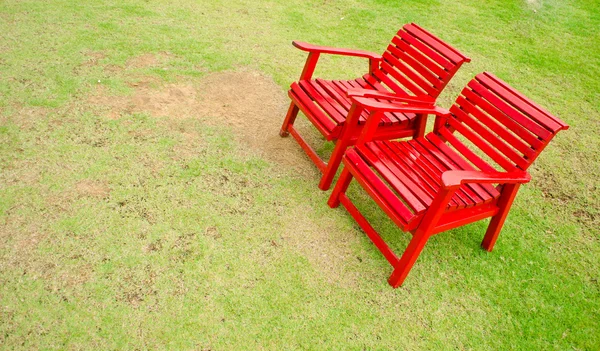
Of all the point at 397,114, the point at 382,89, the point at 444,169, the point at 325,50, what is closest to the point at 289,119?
the point at 325,50

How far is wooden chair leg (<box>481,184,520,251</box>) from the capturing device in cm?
283

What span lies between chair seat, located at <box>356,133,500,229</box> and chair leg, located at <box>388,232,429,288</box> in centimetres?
11

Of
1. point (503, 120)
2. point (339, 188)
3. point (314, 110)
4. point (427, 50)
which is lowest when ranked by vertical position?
point (339, 188)

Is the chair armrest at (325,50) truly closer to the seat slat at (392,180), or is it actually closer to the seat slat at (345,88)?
the seat slat at (345,88)

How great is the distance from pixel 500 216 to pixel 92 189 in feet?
9.52

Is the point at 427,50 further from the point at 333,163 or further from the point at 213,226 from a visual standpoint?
the point at 213,226

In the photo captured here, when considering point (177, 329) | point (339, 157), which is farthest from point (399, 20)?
point (177, 329)

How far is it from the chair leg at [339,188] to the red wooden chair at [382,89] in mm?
178

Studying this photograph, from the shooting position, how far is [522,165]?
2762 millimetres

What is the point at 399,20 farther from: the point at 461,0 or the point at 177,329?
the point at 177,329

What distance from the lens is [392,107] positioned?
276cm

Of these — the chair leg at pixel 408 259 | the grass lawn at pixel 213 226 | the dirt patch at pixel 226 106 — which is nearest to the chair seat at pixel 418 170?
the chair leg at pixel 408 259

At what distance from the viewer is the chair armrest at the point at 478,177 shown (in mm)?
2280

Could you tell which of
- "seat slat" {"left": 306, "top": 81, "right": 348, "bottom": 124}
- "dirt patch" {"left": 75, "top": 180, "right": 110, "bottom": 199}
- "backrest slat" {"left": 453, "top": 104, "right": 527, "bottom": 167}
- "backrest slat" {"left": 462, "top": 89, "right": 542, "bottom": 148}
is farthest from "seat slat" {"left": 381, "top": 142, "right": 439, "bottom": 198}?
"dirt patch" {"left": 75, "top": 180, "right": 110, "bottom": 199}
